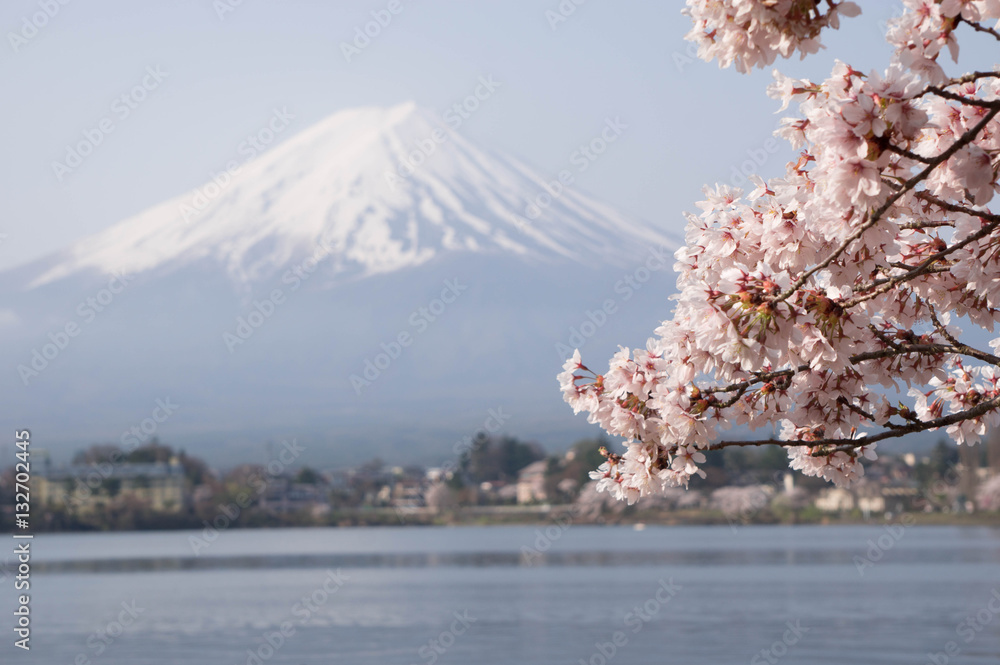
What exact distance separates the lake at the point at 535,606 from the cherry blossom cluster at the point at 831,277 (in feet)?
52.8

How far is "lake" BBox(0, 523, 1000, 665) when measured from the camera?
20734 millimetres

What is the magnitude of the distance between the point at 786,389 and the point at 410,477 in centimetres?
10664

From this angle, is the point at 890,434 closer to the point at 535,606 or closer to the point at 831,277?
the point at 831,277

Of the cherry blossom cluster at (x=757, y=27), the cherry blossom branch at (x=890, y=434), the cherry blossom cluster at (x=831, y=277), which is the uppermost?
the cherry blossom cluster at (x=757, y=27)

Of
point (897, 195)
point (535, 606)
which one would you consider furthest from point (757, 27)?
point (535, 606)

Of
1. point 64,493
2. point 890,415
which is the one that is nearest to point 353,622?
point 890,415

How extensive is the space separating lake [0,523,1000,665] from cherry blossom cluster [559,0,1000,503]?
52.8 feet

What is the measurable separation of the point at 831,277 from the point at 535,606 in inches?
1055

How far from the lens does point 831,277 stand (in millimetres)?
2939

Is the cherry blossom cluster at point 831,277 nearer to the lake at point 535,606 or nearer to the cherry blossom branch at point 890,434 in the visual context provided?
the cherry blossom branch at point 890,434

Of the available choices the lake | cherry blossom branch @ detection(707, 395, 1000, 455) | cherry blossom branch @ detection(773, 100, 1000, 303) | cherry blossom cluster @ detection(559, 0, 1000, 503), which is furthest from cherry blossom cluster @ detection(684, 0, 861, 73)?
the lake

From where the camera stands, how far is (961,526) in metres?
73.5

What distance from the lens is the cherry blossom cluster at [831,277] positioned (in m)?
2.57

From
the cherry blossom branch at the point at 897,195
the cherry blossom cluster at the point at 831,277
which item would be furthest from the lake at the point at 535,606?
the cherry blossom branch at the point at 897,195
